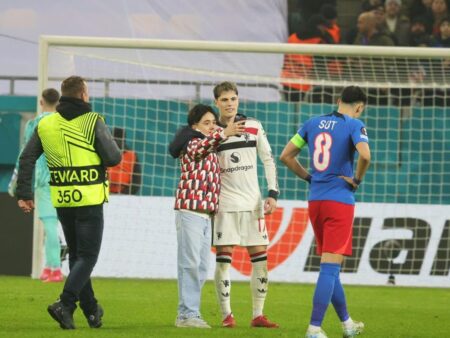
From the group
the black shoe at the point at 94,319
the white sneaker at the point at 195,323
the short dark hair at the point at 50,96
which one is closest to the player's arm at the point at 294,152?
the white sneaker at the point at 195,323

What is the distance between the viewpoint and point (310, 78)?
53.2 feet

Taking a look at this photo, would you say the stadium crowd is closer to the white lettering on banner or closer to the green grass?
the white lettering on banner

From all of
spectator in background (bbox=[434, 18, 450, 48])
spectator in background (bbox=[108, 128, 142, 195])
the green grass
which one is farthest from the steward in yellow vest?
spectator in background (bbox=[434, 18, 450, 48])

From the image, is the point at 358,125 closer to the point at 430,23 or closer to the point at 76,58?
the point at 76,58

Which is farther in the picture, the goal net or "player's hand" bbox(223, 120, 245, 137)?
the goal net

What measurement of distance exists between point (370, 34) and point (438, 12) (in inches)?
42.5

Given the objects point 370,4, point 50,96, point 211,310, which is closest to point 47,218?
point 50,96

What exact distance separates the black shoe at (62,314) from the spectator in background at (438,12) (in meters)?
10.5

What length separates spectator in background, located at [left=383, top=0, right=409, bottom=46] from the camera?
18.1 meters

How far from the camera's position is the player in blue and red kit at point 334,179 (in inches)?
328

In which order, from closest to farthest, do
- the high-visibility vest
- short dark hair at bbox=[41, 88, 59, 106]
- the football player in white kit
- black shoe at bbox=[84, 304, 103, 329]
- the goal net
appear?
the high-visibility vest
black shoe at bbox=[84, 304, 103, 329]
the football player in white kit
short dark hair at bbox=[41, 88, 59, 106]
the goal net

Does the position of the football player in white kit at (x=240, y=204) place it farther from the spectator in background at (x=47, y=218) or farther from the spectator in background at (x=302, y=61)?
the spectator in background at (x=302, y=61)

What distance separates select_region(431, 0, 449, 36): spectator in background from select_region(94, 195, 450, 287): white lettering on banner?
3915 mm

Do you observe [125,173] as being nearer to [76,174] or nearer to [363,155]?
[76,174]
